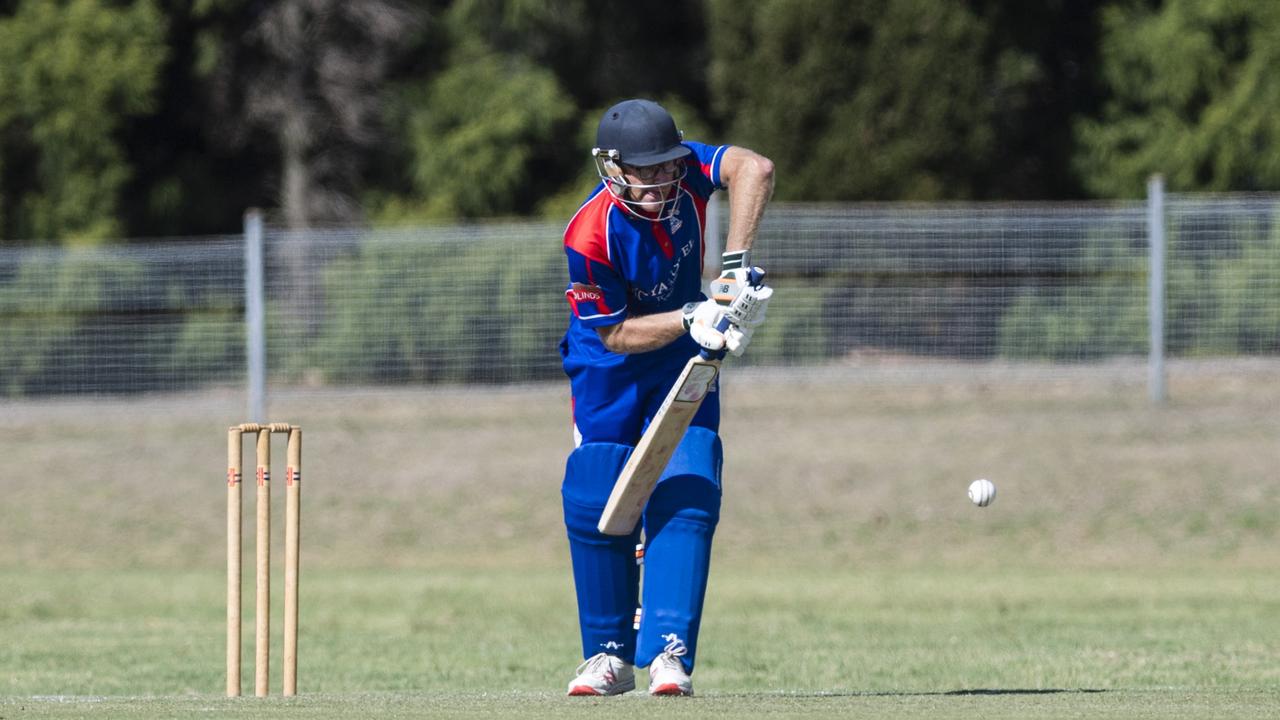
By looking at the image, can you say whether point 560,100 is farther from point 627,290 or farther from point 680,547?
point 680,547

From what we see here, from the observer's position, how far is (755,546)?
13.4 meters

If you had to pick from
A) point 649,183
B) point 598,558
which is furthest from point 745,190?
point 598,558

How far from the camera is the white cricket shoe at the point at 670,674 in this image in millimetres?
6043

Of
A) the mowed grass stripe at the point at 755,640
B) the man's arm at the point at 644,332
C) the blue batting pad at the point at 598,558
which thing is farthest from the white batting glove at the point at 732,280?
the mowed grass stripe at the point at 755,640

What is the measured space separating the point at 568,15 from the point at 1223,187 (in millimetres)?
7561

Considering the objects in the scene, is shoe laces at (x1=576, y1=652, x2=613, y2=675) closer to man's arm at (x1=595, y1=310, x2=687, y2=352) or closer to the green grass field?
the green grass field

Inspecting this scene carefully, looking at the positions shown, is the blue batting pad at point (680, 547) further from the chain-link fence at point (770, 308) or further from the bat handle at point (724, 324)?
the chain-link fence at point (770, 308)

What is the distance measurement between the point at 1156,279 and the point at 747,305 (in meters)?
9.56

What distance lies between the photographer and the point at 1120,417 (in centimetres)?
1519

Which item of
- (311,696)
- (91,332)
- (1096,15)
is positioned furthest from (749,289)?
(1096,15)

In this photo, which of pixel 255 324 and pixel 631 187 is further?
pixel 255 324

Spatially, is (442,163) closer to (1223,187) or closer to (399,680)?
(1223,187)

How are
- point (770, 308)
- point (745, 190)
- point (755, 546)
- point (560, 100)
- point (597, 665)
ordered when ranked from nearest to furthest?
point (745, 190)
point (597, 665)
point (755, 546)
point (770, 308)
point (560, 100)

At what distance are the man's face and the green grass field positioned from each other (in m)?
1.52
